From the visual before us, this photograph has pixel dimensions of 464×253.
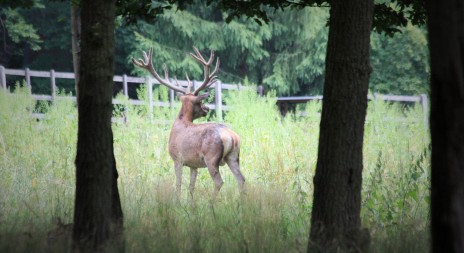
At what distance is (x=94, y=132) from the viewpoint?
437 cm

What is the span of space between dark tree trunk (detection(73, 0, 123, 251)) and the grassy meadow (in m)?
0.33

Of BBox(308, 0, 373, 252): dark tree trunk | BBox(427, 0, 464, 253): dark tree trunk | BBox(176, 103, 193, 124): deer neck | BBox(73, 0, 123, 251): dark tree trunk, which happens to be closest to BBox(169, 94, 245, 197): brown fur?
BBox(176, 103, 193, 124): deer neck

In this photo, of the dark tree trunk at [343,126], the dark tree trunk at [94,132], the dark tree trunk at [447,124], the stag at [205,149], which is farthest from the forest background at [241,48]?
the dark tree trunk at [447,124]

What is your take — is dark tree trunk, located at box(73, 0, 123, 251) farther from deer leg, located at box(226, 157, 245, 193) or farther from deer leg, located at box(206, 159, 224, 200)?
deer leg, located at box(226, 157, 245, 193)

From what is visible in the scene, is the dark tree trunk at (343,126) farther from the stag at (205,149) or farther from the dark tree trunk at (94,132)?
the stag at (205,149)

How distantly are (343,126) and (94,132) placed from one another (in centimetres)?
181

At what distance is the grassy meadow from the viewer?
16.6 ft

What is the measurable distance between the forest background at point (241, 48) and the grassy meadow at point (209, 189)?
11.7 metres

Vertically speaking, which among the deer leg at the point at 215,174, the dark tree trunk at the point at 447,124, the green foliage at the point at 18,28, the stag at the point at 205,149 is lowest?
the deer leg at the point at 215,174

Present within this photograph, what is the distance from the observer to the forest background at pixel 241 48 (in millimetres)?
27359

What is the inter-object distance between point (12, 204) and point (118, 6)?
7.55 ft

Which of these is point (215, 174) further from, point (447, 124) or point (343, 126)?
point (447, 124)

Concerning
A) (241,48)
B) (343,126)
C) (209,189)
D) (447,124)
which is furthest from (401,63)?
(447,124)

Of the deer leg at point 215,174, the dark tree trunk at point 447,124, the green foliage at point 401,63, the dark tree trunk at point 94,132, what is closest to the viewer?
the dark tree trunk at point 447,124
